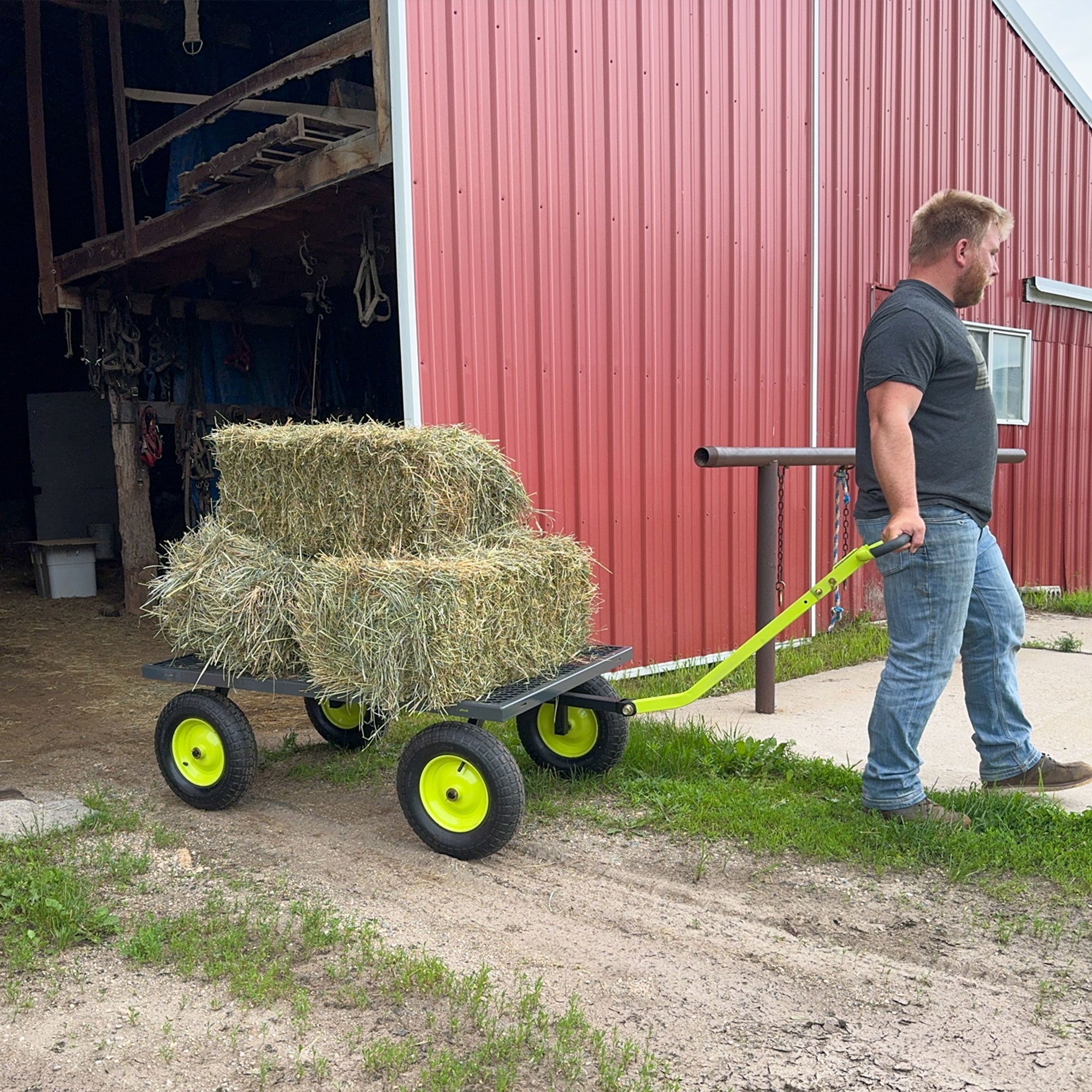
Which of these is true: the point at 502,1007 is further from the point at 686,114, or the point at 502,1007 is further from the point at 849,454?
the point at 686,114

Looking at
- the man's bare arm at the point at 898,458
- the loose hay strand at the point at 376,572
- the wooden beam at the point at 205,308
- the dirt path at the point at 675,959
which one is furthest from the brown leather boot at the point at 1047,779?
the wooden beam at the point at 205,308

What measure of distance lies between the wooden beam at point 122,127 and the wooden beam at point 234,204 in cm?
9

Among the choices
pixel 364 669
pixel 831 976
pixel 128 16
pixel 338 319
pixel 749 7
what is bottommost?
pixel 831 976

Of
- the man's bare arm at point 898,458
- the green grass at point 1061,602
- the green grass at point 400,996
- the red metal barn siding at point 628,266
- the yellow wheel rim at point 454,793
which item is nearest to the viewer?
the green grass at point 400,996

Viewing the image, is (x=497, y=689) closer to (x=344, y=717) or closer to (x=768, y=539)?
(x=344, y=717)

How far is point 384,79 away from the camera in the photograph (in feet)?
16.9

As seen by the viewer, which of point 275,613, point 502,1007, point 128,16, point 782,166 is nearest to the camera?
point 502,1007

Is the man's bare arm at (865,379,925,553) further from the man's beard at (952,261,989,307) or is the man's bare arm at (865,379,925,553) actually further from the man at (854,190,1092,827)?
the man's beard at (952,261,989,307)

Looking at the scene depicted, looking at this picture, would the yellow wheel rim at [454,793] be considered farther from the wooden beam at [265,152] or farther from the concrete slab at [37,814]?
the wooden beam at [265,152]

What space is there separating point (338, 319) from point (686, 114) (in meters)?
5.13

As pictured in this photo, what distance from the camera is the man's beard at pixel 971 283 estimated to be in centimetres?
341

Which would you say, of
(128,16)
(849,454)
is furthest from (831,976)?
(128,16)

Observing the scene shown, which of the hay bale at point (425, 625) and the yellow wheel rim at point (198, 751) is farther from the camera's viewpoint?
the yellow wheel rim at point (198, 751)

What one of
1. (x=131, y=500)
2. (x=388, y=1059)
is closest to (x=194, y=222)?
(x=131, y=500)
